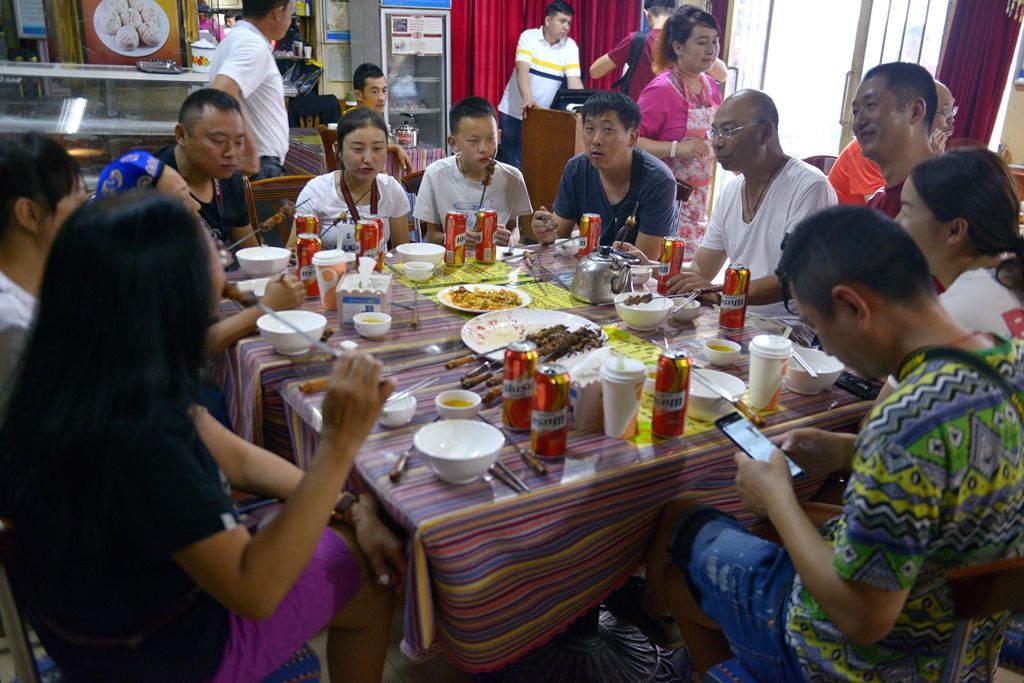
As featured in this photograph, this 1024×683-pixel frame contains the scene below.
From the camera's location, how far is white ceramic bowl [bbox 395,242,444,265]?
2525 mm

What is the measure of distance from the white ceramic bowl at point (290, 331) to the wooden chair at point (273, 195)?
47.8 inches

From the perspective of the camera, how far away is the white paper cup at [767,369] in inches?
60.8

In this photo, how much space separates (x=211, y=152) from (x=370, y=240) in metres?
0.70

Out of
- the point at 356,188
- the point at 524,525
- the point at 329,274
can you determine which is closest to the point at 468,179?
the point at 356,188

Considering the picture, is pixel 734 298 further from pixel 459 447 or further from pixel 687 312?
pixel 459 447

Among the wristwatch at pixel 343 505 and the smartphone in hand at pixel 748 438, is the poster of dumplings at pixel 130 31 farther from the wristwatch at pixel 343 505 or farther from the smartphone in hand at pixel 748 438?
the smartphone in hand at pixel 748 438

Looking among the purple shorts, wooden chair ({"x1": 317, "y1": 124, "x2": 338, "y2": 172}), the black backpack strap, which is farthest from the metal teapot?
the black backpack strap

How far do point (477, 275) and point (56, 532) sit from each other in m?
1.65

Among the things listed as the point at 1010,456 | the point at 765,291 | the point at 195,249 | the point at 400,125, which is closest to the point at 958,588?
the point at 1010,456

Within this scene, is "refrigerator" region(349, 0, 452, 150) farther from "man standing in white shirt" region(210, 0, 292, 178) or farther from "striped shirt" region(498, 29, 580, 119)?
"man standing in white shirt" region(210, 0, 292, 178)

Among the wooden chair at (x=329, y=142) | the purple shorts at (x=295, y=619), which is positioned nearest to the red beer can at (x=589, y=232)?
the purple shorts at (x=295, y=619)

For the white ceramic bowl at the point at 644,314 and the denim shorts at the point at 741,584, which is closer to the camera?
the denim shorts at the point at 741,584

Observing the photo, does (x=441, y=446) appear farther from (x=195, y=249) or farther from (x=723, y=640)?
(x=723, y=640)

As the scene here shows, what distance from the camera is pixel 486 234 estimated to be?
2.58 metres
